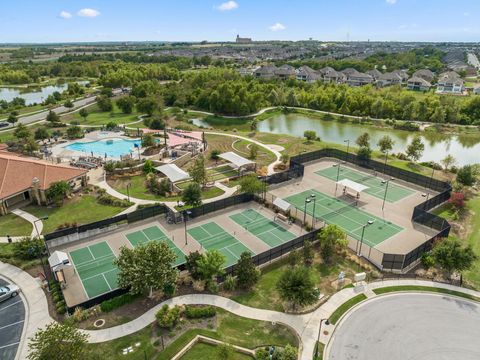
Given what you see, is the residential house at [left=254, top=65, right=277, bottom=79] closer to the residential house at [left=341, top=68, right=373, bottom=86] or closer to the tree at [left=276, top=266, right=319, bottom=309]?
the residential house at [left=341, top=68, right=373, bottom=86]

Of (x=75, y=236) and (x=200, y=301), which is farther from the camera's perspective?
(x=75, y=236)

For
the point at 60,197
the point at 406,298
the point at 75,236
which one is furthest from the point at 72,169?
the point at 406,298

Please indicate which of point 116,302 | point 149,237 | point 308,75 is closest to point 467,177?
point 149,237

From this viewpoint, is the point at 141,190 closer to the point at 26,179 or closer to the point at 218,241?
the point at 26,179

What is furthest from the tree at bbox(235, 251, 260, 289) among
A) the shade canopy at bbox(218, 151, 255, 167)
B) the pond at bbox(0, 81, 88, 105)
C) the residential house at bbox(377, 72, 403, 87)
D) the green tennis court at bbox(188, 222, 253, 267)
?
the residential house at bbox(377, 72, 403, 87)

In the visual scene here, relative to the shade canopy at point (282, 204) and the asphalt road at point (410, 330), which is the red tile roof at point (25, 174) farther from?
the asphalt road at point (410, 330)

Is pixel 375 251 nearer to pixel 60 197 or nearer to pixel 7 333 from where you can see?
pixel 7 333

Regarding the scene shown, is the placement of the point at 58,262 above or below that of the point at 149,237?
above
